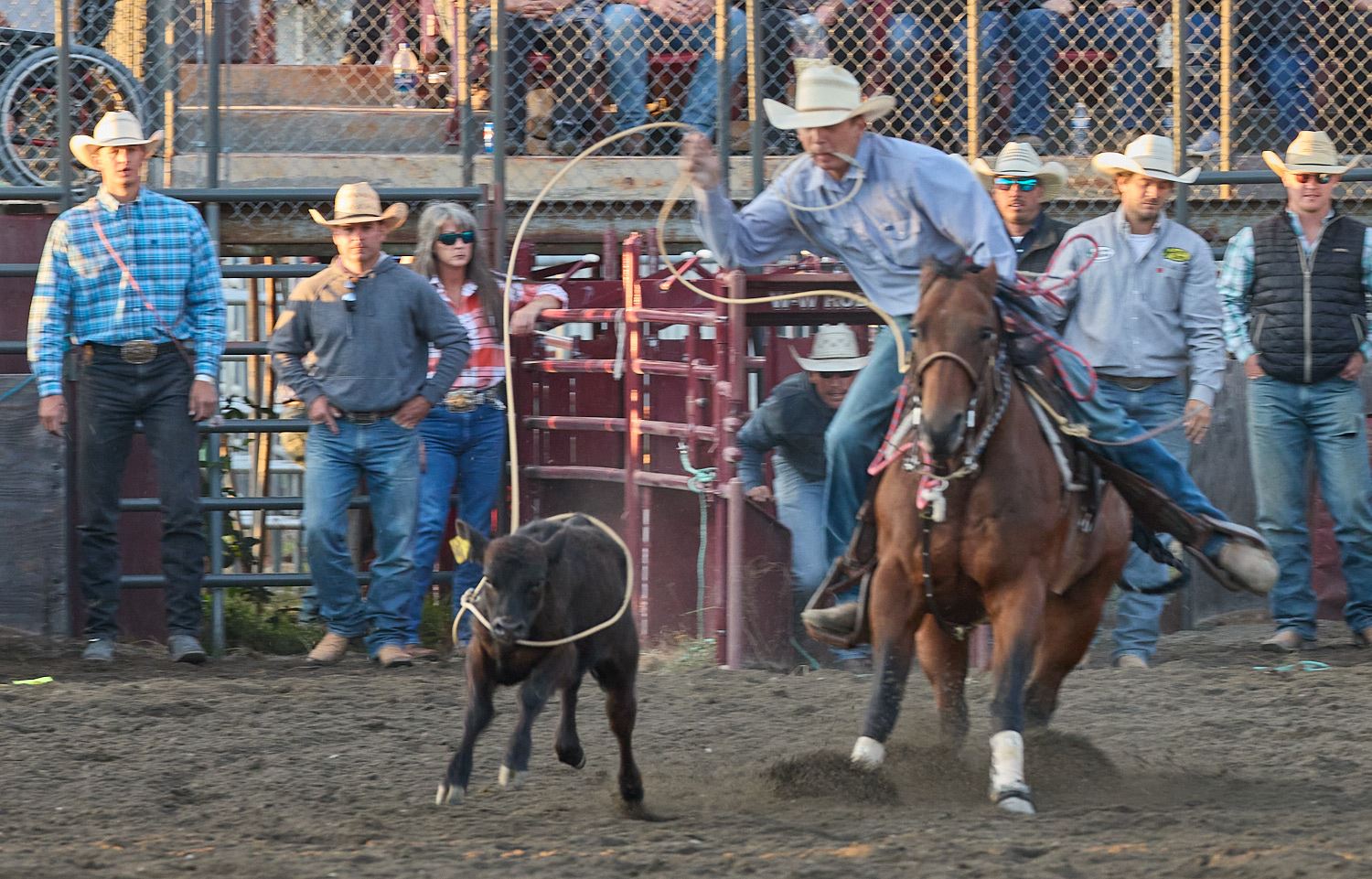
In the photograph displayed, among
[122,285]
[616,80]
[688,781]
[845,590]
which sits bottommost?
[688,781]

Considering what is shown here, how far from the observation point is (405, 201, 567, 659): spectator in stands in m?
8.82

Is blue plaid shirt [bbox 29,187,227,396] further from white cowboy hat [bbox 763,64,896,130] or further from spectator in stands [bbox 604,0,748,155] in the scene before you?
white cowboy hat [bbox 763,64,896,130]

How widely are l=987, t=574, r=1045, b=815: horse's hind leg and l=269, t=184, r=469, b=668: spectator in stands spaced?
3.50 metres

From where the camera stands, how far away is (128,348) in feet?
27.6

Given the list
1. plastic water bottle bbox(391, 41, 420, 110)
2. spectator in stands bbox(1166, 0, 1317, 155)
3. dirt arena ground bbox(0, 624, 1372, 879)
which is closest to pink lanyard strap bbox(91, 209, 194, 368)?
dirt arena ground bbox(0, 624, 1372, 879)

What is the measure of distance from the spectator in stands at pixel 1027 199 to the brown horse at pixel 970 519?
235 centimetres

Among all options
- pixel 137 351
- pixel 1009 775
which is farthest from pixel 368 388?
pixel 1009 775

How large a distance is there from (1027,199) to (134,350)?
13.0 ft

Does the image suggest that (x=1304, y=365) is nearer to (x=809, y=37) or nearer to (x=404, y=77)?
(x=809, y=37)

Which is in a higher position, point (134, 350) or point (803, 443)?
point (134, 350)

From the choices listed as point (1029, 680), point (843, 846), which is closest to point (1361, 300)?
point (1029, 680)

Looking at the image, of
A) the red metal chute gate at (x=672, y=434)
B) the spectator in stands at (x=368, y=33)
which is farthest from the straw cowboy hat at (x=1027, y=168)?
the spectator in stands at (x=368, y=33)

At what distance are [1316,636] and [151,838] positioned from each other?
5719 millimetres

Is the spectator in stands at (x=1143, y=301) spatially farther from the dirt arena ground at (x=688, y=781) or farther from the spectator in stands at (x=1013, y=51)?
the spectator in stands at (x=1013, y=51)
